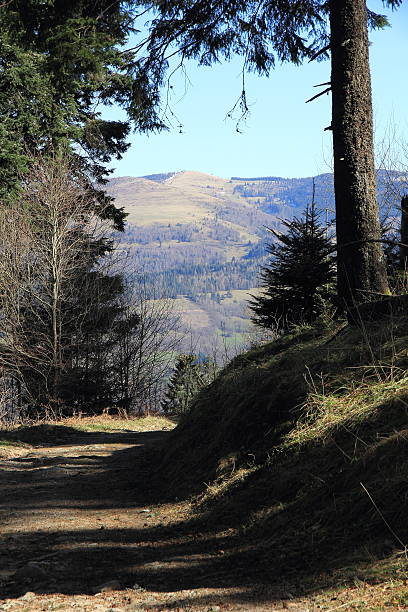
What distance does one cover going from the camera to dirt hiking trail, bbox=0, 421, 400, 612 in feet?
11.0

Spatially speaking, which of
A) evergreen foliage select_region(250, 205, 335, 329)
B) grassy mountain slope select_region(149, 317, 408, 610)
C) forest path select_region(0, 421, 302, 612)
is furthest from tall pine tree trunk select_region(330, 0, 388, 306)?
evergreen foliage select_region(250, 205, 335, 329)

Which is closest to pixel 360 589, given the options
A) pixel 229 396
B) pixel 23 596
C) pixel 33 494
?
pixel 23 596

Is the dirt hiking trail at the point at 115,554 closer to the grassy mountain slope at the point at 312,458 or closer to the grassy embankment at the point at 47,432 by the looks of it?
the grassy mountain slope at the point at 312,458

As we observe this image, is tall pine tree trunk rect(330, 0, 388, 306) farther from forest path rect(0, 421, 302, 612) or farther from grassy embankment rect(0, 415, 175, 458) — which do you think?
grassy embankment rect(0, 415, 175, 458)

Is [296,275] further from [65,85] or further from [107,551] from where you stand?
[107,551]

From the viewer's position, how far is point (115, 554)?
4.63 metres

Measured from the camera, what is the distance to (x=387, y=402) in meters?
4.50

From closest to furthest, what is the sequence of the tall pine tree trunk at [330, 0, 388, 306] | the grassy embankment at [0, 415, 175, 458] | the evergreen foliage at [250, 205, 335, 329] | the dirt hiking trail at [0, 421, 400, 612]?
1. the dirt hiking trail at [0, 421, 400, 612]
2. the tall pine tree trunk at [330, 0, 388, 306]
3. the grassy embankment at [0, 415, 175, 458]
4. the evergreen foliage at [250, 205, 335, 329]

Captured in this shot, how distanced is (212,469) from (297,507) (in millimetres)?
2063

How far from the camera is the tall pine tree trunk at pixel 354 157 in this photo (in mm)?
7387

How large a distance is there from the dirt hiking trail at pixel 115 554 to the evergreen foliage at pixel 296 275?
37.5 feet

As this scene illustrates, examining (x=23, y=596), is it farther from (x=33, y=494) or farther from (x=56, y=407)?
(x=56, y=407)

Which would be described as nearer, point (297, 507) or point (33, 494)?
point (297, 507)

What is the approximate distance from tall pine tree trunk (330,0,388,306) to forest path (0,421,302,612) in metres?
3.60
